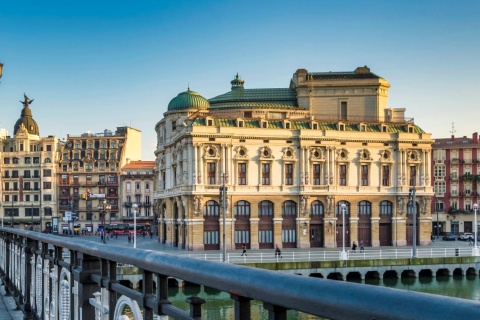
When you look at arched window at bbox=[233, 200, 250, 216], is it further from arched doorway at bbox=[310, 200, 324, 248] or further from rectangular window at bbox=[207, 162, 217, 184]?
arched doorway at bbox=[310, 200, 324, 248]

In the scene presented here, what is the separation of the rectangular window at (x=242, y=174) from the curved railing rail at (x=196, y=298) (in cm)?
5285

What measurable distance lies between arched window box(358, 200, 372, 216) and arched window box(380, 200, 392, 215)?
53.3 inches

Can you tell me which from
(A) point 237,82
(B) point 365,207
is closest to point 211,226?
(B) point 365,207

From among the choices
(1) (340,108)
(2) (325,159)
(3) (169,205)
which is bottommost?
(3) (169,205)

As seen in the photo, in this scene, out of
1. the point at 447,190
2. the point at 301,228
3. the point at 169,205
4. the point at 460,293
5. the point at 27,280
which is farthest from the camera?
the point at 447,190

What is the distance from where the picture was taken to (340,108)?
72.5m

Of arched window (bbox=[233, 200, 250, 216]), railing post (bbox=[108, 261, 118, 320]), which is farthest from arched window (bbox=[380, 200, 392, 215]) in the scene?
railing post (bbox=[108, 261, 118, 320])

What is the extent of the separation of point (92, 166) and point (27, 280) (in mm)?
90646

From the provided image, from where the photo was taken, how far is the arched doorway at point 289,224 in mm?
62219

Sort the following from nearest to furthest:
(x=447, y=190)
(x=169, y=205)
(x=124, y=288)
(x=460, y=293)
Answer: (x=124, y=288) < (x=460, y=293) < (x=169, y=205) < (x=447, y=190)

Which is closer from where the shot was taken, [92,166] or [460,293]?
[460,293]

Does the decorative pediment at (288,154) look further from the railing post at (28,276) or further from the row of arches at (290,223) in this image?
the railing post at (28,276)

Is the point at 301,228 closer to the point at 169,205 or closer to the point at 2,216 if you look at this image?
the point at 169,205

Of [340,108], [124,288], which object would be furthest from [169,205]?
[124,288]
